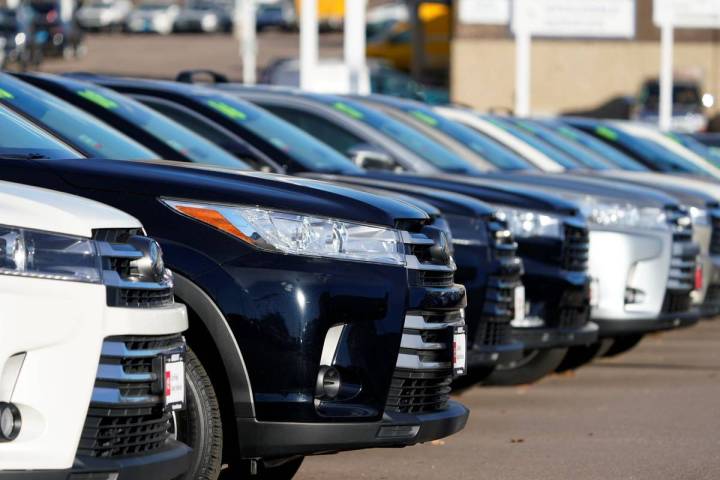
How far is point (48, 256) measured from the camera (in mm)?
4953

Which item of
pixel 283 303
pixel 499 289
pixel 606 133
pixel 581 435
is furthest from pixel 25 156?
pixel 606 133

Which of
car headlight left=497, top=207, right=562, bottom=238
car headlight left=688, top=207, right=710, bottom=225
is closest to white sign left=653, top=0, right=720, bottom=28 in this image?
car headlight left=688, top=207, right=710, bottom=225

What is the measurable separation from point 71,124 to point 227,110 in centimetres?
241

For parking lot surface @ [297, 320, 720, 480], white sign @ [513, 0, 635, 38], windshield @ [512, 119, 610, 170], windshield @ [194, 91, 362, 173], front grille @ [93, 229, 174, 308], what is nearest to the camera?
front grille @ [93, 229, 174, 308]

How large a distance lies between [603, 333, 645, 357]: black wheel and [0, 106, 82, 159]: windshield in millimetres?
6695

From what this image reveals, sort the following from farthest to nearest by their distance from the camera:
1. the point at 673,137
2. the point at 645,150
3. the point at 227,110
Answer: the point at 673,137 < the point at 645,150 < the point at 227,110

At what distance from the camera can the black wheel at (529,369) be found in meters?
11.0

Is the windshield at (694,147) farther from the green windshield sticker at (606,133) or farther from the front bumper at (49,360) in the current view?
the front bumper at (49,360)

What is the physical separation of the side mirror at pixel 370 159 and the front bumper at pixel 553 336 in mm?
1429

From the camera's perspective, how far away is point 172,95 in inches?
399

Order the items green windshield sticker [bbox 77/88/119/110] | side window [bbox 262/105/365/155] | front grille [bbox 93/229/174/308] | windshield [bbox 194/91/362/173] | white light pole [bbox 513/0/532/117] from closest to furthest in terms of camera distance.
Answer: front grille [bbox 93/229/174/308] → green windshield sticker [bbox 77/88/119/110] → windshield [bbox 194/91/362/173] → side window [bbox 262/105/365/155] → white light pole [bbox 513/0/532/117]

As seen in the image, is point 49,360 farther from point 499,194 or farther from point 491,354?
point 499,194

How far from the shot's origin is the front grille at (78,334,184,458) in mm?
A: 5047

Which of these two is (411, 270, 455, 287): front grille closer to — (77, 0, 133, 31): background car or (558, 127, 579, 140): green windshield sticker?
(558, 127, 579, 140): green windshield sticker
